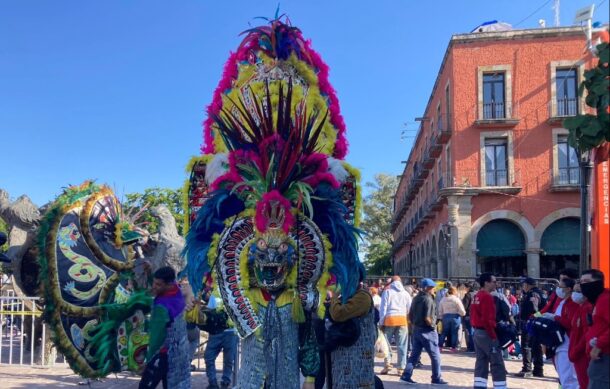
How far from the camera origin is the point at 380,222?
60969 mm

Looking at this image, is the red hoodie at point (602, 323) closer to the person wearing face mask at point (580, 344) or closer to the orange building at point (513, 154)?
the person wearing face mask at point (580, 344)

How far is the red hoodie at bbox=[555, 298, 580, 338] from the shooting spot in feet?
21.1

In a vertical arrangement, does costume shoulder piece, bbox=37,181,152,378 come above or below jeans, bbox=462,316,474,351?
above

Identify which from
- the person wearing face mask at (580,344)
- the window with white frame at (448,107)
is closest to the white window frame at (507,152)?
the window with white frame at (448,107)

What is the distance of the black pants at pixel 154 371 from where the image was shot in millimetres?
5215

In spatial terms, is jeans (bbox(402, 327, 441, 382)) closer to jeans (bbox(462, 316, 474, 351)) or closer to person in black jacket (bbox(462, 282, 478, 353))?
person in black jacket (bbox(462, 282, 478, 353))

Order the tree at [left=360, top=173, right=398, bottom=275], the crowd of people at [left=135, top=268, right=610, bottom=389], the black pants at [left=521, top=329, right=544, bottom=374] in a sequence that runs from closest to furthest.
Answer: the crowd of people at [left=135, top=268, right=610, bottom=389] < the black pants at [left=521, top=329, right=544, bottom=374] < the tree at [left=360, top=173, right=398, bottom=275]

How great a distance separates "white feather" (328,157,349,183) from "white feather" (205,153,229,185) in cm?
88

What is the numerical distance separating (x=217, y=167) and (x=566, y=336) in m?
4.86

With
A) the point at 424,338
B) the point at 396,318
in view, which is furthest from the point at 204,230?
the point at 396,318

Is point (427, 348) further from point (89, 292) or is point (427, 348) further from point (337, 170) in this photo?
point (89, 292)

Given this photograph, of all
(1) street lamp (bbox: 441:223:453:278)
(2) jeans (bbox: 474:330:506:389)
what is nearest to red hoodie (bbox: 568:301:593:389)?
(2) jeans (bbox: 474:330:506:389)

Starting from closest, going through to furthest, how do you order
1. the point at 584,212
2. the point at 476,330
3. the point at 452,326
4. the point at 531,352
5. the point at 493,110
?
the point at 476,330, the point at 584,212, the point at 531,352, the point at 452,326, the point at 493,110

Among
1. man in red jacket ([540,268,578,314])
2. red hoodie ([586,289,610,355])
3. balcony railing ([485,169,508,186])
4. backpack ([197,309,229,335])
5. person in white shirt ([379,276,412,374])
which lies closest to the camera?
red hoodie ([586,289,610,355])
